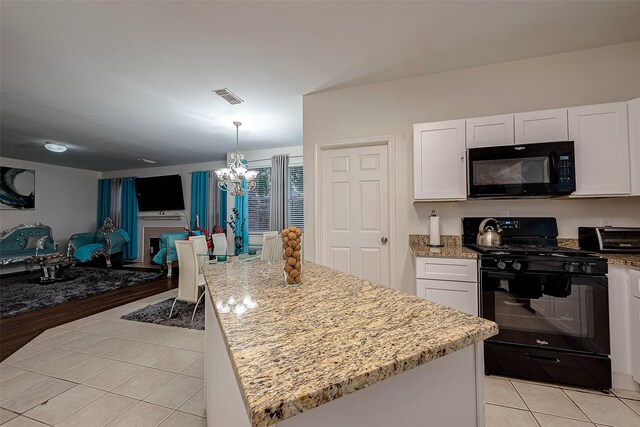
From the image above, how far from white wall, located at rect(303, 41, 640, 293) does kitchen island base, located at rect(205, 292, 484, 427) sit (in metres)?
1.98

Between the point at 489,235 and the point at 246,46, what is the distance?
2601 mm

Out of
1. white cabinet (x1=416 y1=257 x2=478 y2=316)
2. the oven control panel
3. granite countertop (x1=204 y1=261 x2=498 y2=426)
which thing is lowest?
white cabinet (x1=416 y1=257 x2=478 y2=316)

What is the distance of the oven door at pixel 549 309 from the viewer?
1.78 metres

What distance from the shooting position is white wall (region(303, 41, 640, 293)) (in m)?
2.24

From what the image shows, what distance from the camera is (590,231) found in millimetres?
2164

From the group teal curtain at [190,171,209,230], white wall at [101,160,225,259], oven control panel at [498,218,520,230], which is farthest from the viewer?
white wall at [101,160,225,259]

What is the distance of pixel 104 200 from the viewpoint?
7414 mm

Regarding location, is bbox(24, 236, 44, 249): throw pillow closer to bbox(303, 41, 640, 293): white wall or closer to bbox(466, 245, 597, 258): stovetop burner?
bbox(303, 41, 640, 293): white wall

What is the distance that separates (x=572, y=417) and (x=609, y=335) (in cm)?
61

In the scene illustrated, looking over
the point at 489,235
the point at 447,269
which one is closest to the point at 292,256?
the point at 447,269

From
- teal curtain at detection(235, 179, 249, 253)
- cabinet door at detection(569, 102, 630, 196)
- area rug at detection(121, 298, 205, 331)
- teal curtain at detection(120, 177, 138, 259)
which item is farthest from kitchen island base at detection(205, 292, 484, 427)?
teal curtain at detection(120, 177, 138, 259)

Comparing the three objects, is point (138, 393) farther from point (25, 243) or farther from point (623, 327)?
point (25, 243)

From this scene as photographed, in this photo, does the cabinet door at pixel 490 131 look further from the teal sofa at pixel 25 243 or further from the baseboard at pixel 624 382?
the teal sofa at pixel 25 243

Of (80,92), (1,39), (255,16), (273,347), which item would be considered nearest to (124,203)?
(80,92)
